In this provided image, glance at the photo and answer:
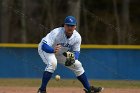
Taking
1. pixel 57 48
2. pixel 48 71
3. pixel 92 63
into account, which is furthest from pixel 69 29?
pixel 92 63

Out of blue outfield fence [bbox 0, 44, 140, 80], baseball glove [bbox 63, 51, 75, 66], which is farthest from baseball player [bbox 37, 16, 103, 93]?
blue outfield fence [bbox 0, 44, 140, 80]

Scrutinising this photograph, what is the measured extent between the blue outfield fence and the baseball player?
506cm

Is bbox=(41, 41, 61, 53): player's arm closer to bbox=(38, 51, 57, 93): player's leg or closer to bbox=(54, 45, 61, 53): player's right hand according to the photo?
bbox=(54, 45, 61, 53): player's right hand

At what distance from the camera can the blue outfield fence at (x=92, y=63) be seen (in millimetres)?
14109

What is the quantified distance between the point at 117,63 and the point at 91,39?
12552 mm

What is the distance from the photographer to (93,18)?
2788cm

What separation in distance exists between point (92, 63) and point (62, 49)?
5250mm

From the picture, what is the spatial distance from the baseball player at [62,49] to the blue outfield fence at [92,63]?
506cm

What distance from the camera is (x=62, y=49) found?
8984 mm

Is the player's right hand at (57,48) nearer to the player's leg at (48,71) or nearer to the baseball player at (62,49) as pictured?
the baseball player at (62,49)

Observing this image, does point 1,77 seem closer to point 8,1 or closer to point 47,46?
point 47,46

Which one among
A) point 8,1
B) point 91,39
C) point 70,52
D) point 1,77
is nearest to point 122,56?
point 1,77

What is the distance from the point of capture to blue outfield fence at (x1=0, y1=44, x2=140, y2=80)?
14.1 metres

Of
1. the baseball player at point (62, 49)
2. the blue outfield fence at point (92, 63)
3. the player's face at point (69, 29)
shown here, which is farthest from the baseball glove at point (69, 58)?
the blue outfield fence at point (92, 63)
